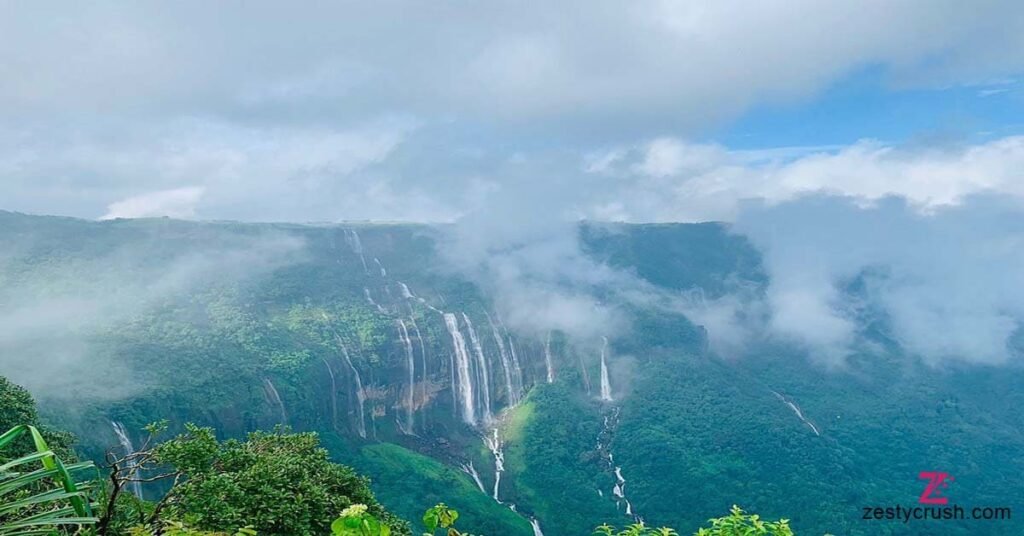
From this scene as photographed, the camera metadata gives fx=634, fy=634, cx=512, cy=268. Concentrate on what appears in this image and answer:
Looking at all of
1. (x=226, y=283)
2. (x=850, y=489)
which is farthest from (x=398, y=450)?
(x=850, y=489)

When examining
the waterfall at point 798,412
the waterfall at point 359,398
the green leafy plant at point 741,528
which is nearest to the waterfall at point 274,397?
the waterfall at point 359,398

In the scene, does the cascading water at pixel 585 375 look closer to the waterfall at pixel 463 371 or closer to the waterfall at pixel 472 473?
the waterfall at pixel 463 371

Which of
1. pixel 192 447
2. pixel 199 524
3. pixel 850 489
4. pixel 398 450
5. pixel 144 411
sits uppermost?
pixel 192 447

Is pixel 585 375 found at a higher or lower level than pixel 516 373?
lower

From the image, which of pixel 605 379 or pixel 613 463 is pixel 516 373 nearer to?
pixel 605 379

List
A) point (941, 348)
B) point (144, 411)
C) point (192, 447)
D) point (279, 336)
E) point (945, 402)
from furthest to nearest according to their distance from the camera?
1. point (941, 348)
2. point (945, 402)
3. point (279, 336)
4. point (144, 411)
5. point (192, 447)

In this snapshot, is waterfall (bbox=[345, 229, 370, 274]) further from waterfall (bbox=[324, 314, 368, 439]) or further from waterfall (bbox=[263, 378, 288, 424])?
waterfall (bbox=[263, 378, 288, 424])

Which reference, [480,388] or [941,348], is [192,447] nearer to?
[480,388]

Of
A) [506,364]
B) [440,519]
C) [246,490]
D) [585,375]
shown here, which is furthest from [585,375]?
[440,519]
